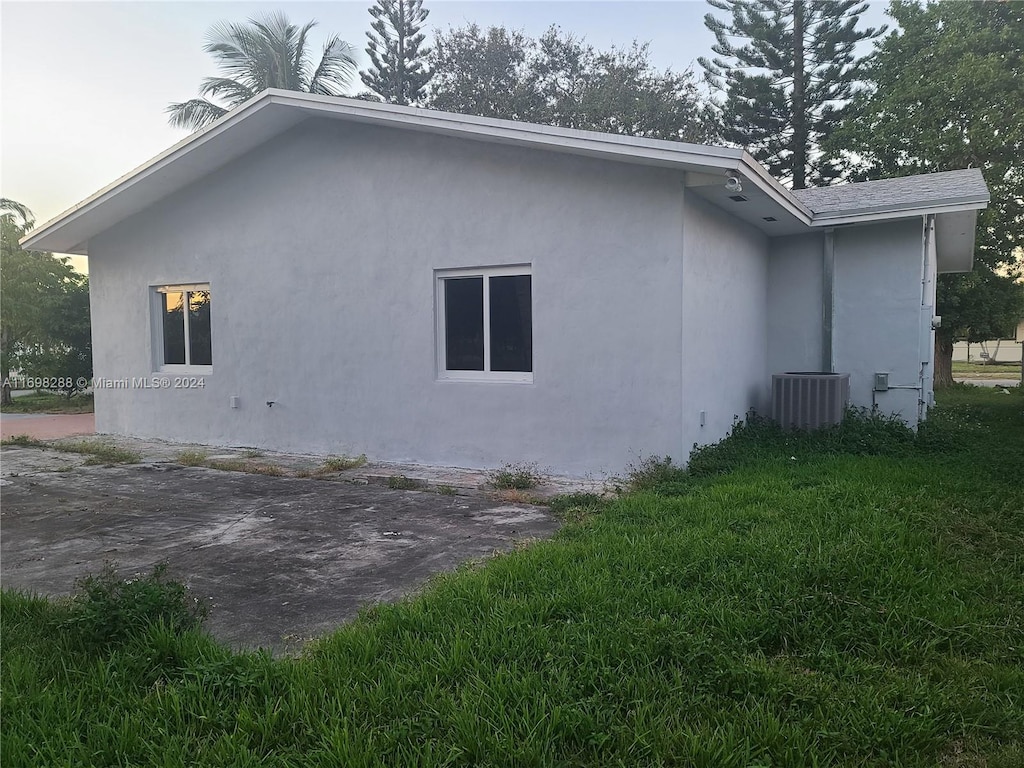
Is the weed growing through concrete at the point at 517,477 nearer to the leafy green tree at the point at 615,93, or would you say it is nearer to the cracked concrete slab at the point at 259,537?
the cracked concrete slab at the point at 259,537

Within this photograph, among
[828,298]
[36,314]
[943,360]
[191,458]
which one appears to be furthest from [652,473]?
[943,360]

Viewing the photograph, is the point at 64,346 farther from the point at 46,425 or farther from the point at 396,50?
the point at 396,50

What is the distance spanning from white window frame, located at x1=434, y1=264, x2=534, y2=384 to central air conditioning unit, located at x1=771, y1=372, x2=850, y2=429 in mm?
3478

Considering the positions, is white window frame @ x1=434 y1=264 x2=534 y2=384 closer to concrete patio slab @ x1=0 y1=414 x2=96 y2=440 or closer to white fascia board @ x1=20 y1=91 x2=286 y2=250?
white fascia board @ x1=20 y1=91 x2=286 y2=250

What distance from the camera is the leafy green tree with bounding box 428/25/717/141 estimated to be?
80.5 feet

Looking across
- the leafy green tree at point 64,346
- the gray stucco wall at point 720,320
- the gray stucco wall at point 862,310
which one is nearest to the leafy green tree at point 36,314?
the leafy green tree at point 64,346

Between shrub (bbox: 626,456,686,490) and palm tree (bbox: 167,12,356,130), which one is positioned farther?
palm tree (bbox: 167,12,356,130)

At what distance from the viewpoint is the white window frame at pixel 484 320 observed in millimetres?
7879

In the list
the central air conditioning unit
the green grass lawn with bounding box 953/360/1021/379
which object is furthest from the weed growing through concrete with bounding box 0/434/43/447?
the green grass lawn with bounding box 953/360/1021/379

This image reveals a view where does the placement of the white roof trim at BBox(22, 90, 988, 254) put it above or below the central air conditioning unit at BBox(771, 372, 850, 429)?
above

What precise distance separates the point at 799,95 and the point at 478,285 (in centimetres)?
2072

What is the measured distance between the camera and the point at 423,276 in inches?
330

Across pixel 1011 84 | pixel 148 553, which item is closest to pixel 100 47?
pixel 148 553

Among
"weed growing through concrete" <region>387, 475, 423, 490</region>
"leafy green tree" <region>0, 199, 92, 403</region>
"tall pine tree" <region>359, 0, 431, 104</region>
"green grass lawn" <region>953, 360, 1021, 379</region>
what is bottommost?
"weed growing through concrete" <region>387, 475, 423, 490</region>
